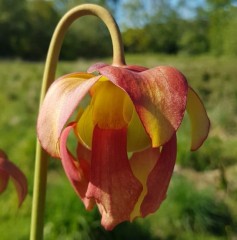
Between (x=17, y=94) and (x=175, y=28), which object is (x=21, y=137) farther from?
(x=175, y=28)

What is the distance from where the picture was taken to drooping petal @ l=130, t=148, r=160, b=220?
25.8 inches

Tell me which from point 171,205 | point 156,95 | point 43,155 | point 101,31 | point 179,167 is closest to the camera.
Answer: point 156,95

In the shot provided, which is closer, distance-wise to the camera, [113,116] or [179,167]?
[113,116]

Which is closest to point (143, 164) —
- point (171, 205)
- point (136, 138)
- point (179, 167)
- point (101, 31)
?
point (136, 138)

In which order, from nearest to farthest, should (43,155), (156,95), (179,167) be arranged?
(156,95)
(43,155)
(179,167)

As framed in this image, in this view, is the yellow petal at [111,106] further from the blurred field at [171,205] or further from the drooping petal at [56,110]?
the blurred field at [171,205]

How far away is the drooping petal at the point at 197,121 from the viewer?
659 mm

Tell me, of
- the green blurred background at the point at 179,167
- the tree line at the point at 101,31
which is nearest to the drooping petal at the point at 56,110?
the green blurred background at the point at 179,167

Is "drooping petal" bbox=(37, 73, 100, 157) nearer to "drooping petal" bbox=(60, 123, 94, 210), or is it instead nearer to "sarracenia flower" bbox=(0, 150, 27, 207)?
"drooping petal" bbox=(60, 123, 94, 210)

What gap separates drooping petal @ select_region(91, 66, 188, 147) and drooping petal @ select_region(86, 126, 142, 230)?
7cm

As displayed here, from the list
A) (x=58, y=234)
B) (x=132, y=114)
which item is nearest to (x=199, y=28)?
(x=58, y=234)

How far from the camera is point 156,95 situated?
0.60m

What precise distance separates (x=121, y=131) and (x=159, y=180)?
0.07m

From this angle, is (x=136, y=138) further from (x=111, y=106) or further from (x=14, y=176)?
(x=14, y=176)
